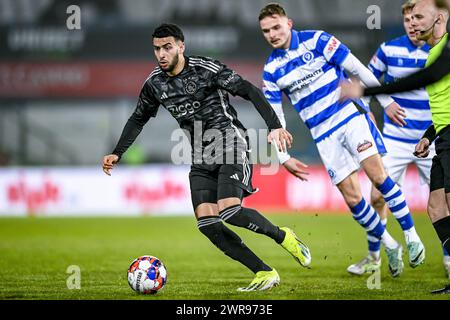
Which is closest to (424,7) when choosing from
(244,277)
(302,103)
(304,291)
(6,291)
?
(302,103)

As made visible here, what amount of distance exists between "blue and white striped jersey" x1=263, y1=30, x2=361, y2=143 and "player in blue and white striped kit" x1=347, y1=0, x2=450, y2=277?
75 centimetres

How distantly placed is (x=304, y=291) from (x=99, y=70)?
17.4m

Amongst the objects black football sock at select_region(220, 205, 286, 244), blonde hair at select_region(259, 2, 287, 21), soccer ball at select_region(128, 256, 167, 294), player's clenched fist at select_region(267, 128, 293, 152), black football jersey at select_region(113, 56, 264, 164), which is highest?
blonde hair at select_region(259, 2, 287, 21)

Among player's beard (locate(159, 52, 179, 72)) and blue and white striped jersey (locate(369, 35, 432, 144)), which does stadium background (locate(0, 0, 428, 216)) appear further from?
player's beard (locate(159, 52, 179, 72))

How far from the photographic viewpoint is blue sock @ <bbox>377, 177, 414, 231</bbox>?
7.75m

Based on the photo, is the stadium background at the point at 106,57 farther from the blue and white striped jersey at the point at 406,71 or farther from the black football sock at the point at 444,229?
the black football sock at the point at 444,229

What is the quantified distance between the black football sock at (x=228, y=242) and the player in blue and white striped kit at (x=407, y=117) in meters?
1.78

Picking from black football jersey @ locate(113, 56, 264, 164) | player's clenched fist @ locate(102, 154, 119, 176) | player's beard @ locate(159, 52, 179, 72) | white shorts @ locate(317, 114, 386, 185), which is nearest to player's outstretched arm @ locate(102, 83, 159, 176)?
player's clenched fist @ locate(102, 154, 119, 176)

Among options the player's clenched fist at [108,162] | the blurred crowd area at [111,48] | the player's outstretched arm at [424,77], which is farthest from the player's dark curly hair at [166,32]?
the blurred crowd area at [111,48]

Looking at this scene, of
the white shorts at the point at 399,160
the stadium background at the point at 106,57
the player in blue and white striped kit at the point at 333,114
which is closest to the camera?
the player in blue and white striped kit at the point at 333,114

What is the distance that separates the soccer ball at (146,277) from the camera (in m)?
6.69

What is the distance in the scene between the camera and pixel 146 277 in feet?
22.1

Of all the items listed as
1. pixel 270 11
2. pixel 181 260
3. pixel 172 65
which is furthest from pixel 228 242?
pixel 181 260

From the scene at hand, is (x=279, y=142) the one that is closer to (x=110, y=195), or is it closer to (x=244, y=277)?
(x=244, y=277)
